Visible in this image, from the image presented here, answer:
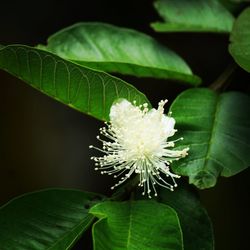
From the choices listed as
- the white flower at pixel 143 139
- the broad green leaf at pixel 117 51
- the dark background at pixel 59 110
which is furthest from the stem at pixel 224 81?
the dark background at pixel 59 110

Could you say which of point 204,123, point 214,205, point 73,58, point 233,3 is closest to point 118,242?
point 204,123

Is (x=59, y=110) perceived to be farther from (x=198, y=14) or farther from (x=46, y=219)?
(x=46, y=219)

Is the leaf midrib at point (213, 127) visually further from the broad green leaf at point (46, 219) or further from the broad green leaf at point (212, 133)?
the broad green leaf at point (46, 219)

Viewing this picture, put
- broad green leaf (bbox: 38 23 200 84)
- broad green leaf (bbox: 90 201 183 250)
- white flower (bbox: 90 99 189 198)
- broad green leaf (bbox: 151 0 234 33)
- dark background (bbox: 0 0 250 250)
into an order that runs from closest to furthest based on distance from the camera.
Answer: broad green leaf (bbox: 90 201 183 250) < white flower (bbox: 90 99 189 198) < broad green leaf (bbox: 38 23 200 84) < broad green leaf (bbox: 151 0 234 33) < dark background (bbox: 0 0 250 250)

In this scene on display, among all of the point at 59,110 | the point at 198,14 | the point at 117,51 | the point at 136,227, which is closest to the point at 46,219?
the point at 136,227

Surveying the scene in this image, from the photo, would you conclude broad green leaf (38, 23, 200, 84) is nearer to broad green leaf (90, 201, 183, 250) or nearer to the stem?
the stem

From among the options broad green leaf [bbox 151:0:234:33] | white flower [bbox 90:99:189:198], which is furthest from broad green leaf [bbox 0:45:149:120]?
broad green leaf [bbox 151:0:234:33]

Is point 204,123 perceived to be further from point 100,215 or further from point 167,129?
point 100,215
